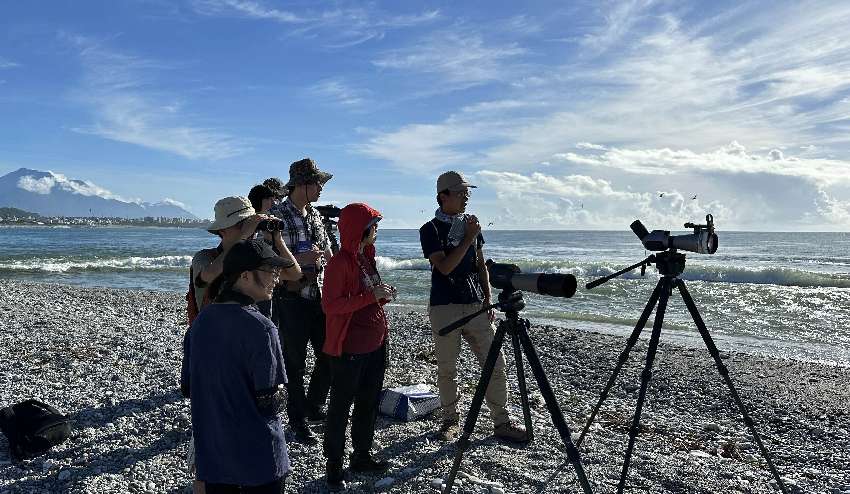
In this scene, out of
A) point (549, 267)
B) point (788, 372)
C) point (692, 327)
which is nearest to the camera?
point (788, 372)

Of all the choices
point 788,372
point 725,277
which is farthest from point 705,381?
point 725,277

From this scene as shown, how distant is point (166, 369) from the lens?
716cm

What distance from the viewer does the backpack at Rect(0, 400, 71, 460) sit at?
4461mm

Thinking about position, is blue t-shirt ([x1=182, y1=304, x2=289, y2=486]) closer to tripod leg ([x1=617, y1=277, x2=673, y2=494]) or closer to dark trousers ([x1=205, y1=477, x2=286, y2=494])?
dark trousers ([x1=205, y1=477, x2=286, y2=494])

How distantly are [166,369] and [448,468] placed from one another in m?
4.32

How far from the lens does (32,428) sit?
452 centimetres

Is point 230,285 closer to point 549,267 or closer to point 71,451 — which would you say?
point 71,451

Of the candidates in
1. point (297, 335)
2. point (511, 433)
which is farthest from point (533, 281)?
point (297, 335)

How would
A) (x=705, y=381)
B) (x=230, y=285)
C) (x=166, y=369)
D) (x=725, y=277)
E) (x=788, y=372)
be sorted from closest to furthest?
1. (x=230, y=285)
2. (x=166, y=369)
3. (x=705, y=381)
4. (x=788, y=372)
5. (x=725, y=277)

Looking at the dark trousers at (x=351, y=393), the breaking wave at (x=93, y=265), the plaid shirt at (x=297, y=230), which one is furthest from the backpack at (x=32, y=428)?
the breaking wave at (x=93, y=265)

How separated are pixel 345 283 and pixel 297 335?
1.25 meters

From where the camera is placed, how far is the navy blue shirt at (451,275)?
15.4 ft

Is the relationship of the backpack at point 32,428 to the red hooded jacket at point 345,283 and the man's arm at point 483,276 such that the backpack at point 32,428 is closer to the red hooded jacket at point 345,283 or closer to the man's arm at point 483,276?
the red hooded jacket at point 345,283

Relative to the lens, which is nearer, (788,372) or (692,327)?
(788,372)
